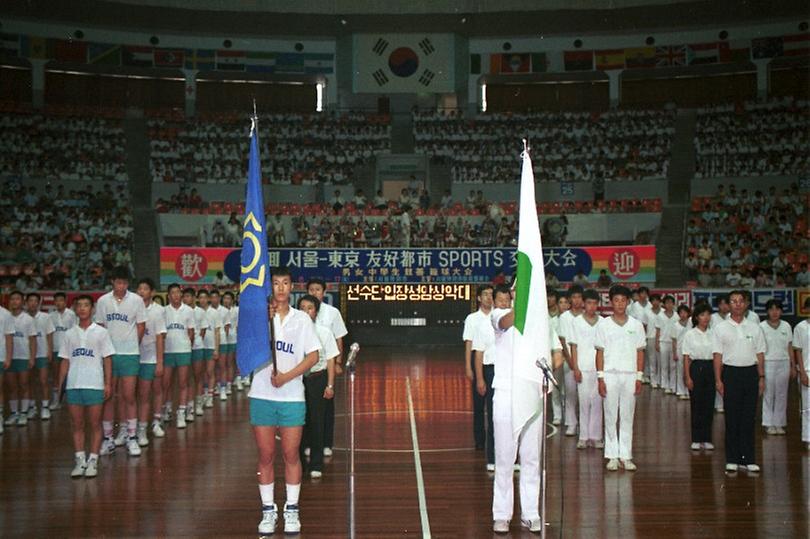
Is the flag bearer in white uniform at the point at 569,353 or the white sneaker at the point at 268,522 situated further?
the flag bearer in white uniform at the point at 569,353

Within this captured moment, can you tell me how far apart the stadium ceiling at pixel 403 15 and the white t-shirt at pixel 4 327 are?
27.3 meters

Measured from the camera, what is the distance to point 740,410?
10.7m

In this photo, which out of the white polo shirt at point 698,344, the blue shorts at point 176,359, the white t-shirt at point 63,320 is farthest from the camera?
the white t-shirt at point 63,320

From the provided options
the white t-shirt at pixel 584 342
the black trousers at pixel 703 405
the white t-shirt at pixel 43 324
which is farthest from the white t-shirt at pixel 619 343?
the white t-shirt at pixel 43 324

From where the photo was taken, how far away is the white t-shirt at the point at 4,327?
13547 mm

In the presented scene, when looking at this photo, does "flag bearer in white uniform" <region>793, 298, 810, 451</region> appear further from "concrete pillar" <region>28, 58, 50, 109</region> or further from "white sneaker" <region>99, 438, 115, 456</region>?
"concrete pillar" <region>28, 58, 50, 109</region>

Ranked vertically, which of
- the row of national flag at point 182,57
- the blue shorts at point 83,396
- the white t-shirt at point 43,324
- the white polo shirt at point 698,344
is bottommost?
the blue shorts at point 83,396

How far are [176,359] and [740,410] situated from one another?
7.87 m

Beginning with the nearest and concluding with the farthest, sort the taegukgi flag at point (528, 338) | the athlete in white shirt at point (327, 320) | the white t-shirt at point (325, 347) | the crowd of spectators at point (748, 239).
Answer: the taegukgi flag at point (528, 338), the white t-shirt at point (325, 347), the athlete in white shirt at point (327, 320), the crowd of spectators at point (748, 239)

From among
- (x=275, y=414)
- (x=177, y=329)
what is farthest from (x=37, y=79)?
(x=275, y=414)

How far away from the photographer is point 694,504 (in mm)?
9445

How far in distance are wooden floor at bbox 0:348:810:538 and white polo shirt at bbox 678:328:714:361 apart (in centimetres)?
116

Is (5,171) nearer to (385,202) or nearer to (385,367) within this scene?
(385,202)

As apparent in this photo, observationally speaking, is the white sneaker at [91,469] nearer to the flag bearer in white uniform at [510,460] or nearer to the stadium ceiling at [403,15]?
the flag bearer in white uniform at [510,460]
